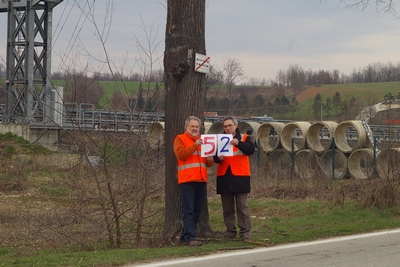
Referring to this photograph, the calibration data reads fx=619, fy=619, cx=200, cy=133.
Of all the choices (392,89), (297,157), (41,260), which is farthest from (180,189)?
(392,89)

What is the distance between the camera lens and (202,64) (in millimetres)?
9945

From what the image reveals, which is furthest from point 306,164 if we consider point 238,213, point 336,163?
point 238,213

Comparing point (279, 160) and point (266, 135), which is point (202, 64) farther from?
point (266, 135)

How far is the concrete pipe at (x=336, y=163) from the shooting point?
23938 mm

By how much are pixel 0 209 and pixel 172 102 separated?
26.5ft

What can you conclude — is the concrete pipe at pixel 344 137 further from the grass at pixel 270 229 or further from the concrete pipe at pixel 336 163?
the grass at pixel 270 229

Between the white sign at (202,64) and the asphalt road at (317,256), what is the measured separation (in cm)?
298

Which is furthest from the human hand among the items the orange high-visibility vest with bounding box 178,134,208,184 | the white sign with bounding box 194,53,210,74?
the white sign with bounding box 194,53,210,74

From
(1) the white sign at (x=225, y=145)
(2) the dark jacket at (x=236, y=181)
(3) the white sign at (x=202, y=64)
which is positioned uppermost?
(3) the white sign at (x=202, y=64)

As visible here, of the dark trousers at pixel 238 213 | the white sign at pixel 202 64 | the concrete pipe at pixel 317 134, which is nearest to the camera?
the dark trousers at pixel 238 213

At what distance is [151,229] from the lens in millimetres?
10859

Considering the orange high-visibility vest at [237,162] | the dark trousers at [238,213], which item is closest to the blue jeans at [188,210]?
the orange high-visibility vest at [237,162]

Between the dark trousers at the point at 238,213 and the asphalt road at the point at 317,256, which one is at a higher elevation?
the dark trousers at the point at 238,213

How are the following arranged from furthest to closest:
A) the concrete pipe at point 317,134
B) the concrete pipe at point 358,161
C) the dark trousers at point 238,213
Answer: the concrete pipe at point 317,134, the concrete pipe at point 358,161, the dark trousers at point 238,213
